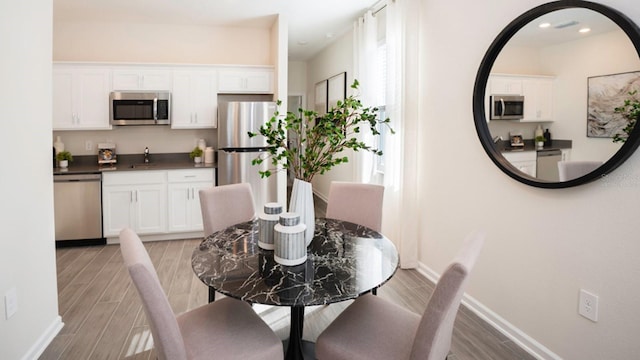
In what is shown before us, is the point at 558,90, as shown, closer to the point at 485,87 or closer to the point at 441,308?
the point at 485,87

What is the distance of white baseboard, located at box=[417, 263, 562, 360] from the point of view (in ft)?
7.33

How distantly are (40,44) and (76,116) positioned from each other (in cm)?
253

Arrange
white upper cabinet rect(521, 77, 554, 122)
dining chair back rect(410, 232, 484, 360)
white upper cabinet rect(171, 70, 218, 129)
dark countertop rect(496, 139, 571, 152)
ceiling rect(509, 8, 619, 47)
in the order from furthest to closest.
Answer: white upper cabinet rect(171, 70, 218, 129) → white upper cabinet rect(521, 77, 554, 122) → dark countertop rect(496, 139, 571, 152) → ceiling rect(509, 8, 619, 47) → dining chair back rect(410, 232, 484, 360)

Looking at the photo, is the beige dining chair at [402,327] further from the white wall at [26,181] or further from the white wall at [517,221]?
the white wall at [26,181]

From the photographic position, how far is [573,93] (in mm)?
2059

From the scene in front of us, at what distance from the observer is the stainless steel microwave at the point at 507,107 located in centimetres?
243

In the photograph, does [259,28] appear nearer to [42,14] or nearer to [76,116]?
[76,116]

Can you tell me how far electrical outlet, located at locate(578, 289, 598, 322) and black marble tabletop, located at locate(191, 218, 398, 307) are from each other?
1.04 m

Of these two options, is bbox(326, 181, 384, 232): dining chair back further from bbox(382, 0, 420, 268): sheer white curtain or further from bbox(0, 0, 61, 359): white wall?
bbox(0, 0, 61, 359): white wall

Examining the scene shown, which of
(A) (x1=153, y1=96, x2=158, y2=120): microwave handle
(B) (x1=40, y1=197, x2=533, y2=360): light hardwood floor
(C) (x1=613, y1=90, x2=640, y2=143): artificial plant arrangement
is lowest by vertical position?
(B) (x1=40, y1=197, x2=533, y2=360): light hardwood floor

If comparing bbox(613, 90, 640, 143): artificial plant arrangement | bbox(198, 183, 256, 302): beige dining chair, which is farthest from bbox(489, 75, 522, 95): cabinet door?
bbox(198, 183, 256, 302): beige dining chair

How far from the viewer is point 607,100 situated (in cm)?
187

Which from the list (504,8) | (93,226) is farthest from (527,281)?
(93,226)

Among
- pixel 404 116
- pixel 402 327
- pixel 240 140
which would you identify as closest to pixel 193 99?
pixel 240 140
